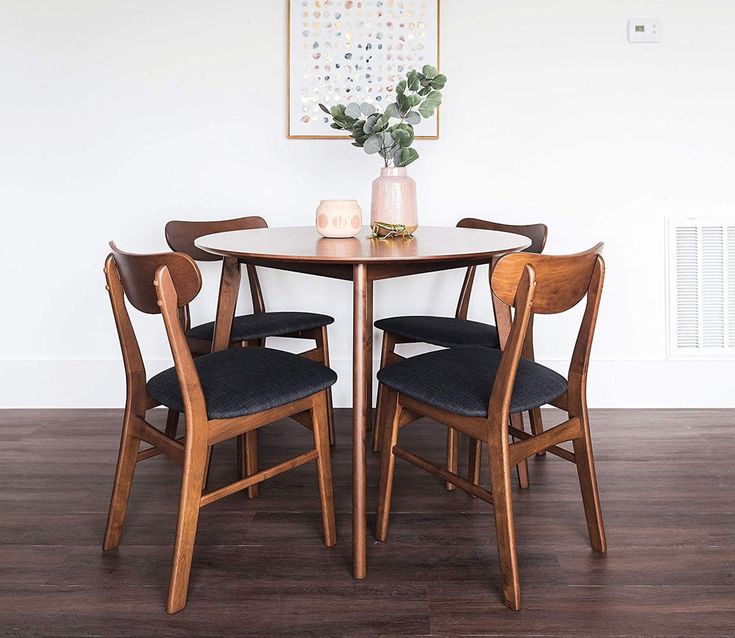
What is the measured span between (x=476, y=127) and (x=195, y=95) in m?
1.23

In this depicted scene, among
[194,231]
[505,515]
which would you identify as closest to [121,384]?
[194,231]

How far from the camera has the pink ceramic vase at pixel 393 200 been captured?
2.12m

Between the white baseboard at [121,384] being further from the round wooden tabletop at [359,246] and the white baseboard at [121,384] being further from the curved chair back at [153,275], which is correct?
the curved chair back at [153,275]

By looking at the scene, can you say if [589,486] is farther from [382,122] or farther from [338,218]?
[382,122]

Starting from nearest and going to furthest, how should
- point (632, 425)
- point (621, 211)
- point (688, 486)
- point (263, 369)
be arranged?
point (263, 369), point (688, 486), point (632, 425), point (621, 211)

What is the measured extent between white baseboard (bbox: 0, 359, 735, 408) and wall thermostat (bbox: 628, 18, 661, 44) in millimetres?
1391

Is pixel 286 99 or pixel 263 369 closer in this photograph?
pixel 263 369

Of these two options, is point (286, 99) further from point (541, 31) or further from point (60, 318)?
Result: point (60, 318)

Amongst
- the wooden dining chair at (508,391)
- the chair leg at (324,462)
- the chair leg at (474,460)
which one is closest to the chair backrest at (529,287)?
the wooden dining chair at (508,391)

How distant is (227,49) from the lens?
2.96 m

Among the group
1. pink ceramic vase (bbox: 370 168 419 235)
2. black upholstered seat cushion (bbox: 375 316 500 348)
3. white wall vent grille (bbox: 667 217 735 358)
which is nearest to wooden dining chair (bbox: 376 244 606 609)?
black upholstered seat cushion (bbox: 375 316 500 348)

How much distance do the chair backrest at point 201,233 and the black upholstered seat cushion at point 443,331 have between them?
0.53 m

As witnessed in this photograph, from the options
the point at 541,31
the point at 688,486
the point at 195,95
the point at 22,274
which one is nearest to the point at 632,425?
the point at 688,486

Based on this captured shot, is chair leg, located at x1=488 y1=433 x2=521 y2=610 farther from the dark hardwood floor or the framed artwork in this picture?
the framed artwork
